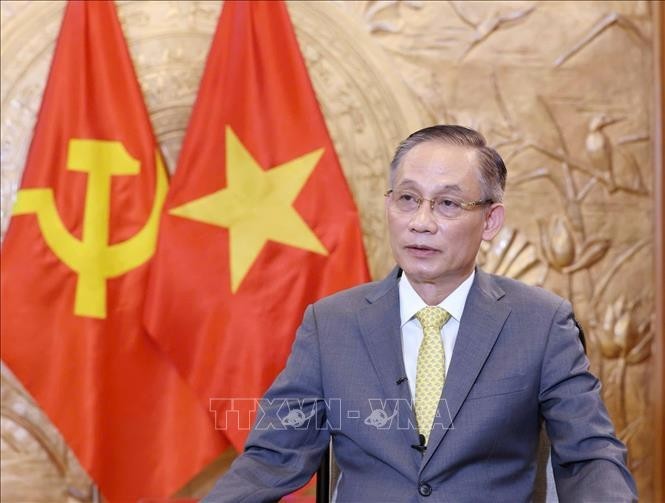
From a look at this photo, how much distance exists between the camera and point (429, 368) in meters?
2.03

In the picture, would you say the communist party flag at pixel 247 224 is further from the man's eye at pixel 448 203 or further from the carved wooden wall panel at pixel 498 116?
the man's eye at pixel 448 203

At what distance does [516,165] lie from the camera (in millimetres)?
3742

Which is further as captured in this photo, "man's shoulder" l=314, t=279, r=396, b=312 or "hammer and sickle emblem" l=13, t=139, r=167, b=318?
"hammer and sickle emblem" l=13, t=139, r=167, b=318

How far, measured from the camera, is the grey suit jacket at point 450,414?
1.90 m

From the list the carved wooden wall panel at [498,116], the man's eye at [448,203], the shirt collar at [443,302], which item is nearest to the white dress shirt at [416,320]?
the shirt collar at [443,302]

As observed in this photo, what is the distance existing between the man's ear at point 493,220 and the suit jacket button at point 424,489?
0.60 m

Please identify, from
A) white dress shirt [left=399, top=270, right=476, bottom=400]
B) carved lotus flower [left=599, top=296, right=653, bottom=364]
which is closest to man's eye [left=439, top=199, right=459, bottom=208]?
white dress shirt [left=399, top=270, right=476, bottom=400]

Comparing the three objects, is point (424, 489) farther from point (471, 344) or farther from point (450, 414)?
point (471, 344)

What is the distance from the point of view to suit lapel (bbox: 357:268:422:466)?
1964 millimetres

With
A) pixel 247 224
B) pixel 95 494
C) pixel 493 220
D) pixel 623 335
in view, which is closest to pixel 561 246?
pixel 623 335

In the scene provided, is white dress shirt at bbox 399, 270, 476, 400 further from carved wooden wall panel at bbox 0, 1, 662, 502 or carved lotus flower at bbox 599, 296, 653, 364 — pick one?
carved lotus flower at bbox 599, 296, 653, 364

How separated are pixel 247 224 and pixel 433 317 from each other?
4.82 ft

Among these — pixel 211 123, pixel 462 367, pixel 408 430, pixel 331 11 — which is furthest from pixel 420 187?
pixel 331 11

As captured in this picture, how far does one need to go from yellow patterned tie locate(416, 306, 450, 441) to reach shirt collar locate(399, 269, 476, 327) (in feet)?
0.05
